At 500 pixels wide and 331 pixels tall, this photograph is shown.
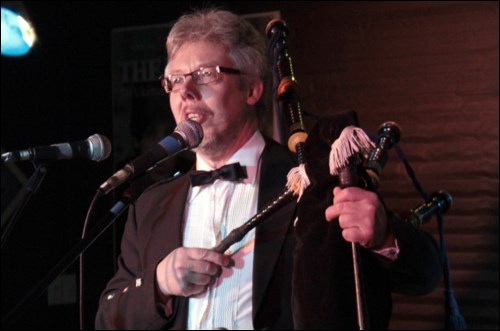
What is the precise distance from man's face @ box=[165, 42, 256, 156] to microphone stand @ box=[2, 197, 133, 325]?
14.7 inches

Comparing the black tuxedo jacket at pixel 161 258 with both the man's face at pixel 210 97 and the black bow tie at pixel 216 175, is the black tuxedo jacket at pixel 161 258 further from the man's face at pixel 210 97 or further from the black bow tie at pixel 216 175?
the man's face at pixel 210 97

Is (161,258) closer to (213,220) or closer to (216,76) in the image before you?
(213,220)

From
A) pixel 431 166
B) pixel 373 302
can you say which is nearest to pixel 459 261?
pixel 431 166

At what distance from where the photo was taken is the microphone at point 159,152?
91cm

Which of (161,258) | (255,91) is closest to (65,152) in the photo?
(161,258)

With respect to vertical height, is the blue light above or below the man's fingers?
above

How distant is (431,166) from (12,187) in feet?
4.95

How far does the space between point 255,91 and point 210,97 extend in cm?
21

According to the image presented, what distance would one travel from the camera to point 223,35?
52.4 inches

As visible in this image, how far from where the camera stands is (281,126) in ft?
4.62

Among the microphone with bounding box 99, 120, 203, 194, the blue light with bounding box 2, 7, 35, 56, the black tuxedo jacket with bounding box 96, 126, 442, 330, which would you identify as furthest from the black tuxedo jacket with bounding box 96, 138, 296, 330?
the blue light with bounding box 2, 7, 35, 56

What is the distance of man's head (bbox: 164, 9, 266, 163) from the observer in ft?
4.11

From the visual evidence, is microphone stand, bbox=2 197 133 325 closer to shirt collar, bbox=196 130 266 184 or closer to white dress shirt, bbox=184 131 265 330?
white dress shirt, bbox=184 131 265 330

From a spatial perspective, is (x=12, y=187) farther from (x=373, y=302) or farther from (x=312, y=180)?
(x=373, y=302)
